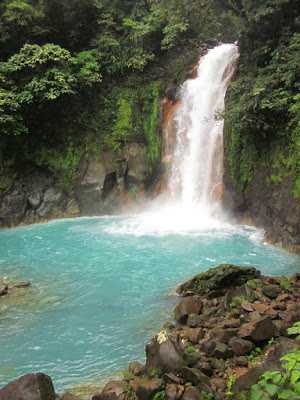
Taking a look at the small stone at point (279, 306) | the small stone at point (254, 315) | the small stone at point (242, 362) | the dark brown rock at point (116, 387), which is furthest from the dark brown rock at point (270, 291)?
the dark brown rock at point (116, 387)

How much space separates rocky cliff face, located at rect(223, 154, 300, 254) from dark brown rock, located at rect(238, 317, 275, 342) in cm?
539

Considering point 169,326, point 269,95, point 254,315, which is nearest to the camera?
point 254,315

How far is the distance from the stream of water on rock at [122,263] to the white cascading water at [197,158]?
5cm

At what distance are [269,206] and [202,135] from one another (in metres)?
5.05

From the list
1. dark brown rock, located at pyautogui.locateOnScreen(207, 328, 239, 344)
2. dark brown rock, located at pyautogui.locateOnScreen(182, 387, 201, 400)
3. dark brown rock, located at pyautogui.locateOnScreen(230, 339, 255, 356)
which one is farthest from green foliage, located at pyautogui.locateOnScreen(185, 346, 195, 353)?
dark brown rock, located at pyautogui.locateOnScreen(182, 387, 201, 400)

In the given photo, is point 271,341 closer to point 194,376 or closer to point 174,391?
point 194,376

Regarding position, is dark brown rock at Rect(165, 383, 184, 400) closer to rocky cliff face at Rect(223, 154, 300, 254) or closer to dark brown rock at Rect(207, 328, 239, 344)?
Result: dark brown rock at Rect(207, 328, 239, 344)

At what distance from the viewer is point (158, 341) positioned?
493 cm

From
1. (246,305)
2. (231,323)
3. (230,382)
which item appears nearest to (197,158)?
(246,305)

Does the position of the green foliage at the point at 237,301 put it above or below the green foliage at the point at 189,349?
above

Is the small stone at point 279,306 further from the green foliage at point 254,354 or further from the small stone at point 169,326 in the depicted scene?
the small stone at point 169,326

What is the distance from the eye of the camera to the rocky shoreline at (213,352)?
4.03 m

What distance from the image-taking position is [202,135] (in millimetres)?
14984

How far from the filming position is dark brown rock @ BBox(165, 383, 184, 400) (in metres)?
4.07
